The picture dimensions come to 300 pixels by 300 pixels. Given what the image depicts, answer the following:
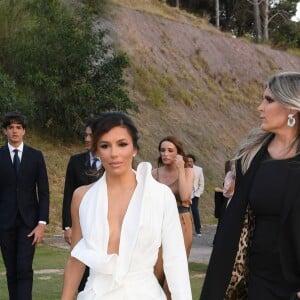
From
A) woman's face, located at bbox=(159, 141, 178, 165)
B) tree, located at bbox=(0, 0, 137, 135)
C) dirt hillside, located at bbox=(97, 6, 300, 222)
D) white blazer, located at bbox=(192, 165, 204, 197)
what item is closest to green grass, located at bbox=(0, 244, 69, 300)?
woman's face, located at bbox=(159, 141, 178, 165)

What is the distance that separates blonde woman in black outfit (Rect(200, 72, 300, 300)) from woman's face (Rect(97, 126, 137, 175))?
0.64 m

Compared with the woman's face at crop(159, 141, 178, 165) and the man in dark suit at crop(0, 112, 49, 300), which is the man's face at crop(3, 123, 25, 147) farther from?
the woman's face at crop(159, 141, 178, 165)

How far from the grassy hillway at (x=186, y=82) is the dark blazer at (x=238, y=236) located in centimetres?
2173

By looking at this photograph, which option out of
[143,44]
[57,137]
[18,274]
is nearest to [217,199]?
[18,274]

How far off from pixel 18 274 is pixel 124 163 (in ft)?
17.6

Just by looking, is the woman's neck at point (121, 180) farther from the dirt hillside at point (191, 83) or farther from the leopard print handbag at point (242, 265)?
the dirt hillside at point (191, 83)

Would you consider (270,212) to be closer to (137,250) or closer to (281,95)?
(281,95)

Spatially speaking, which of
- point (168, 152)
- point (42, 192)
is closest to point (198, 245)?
point (42, 192)

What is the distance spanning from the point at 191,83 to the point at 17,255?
28471 mm

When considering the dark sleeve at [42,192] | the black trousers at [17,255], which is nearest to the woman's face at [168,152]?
the dark sleeve at [42,192]

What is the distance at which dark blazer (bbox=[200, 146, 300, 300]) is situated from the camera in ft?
14.6

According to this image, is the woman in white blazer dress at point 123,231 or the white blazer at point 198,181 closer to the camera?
the woman in white blazer dress at point 123,231

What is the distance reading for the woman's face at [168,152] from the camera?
9358 millimetres

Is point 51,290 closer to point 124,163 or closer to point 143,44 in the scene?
point 124,163
